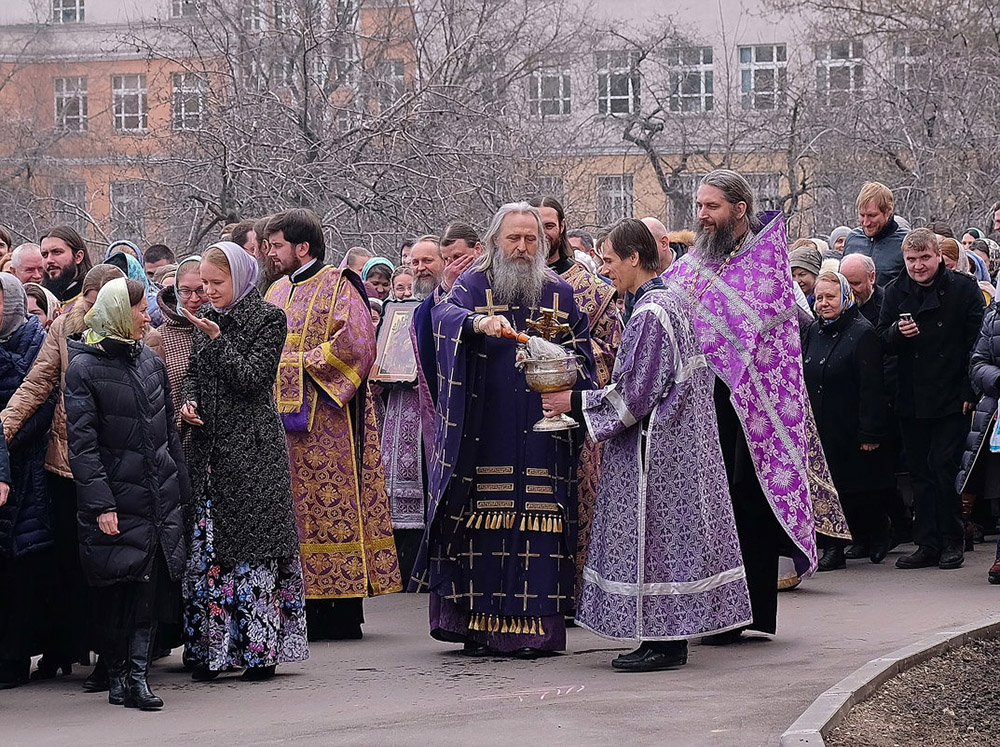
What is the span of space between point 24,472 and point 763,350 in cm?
352

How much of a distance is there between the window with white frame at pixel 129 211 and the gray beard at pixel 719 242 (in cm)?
1112

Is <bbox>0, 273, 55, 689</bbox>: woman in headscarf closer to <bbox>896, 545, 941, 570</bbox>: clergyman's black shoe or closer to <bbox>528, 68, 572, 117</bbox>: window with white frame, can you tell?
<bbox>896, 545, 941, 570</bbox>: clergyman's black shoe

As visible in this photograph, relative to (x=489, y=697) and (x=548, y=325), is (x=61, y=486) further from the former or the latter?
(x=548, y=325)

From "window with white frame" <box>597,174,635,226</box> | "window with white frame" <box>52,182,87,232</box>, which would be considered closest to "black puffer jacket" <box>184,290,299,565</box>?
"window with white frame" <box>52,182,87,232</box>

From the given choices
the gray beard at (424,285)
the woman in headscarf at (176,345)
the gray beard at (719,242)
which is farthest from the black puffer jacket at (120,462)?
the gray beard at (424,285)

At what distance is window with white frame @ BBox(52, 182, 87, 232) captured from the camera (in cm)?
1835

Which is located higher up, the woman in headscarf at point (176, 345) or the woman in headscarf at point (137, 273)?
the woman in headscarf at point (137, 273)

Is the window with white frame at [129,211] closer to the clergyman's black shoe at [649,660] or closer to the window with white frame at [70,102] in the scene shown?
the window with white frame at [70,102]

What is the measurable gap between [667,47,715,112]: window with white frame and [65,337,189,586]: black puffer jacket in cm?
2197

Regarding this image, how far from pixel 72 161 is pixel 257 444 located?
18.1 metres

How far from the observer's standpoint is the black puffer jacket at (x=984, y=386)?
10375 mm

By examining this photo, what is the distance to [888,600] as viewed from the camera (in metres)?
9.89

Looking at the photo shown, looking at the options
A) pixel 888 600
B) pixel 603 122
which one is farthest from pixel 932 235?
pixel 603 122

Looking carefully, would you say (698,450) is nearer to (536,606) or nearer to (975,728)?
(536,606)
